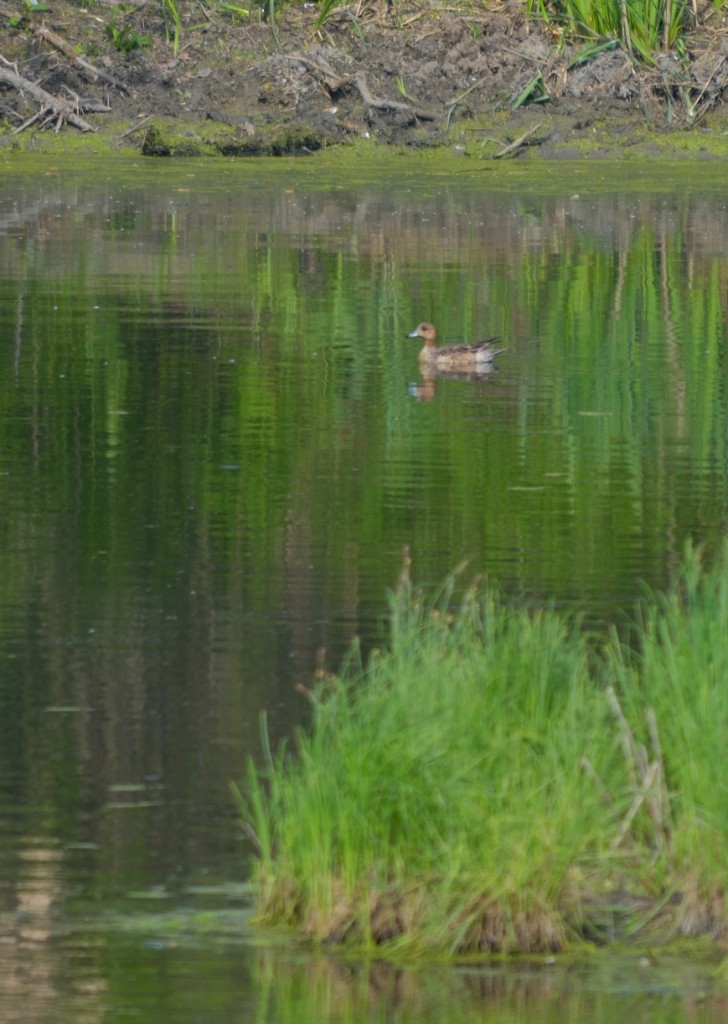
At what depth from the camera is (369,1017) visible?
214 inches

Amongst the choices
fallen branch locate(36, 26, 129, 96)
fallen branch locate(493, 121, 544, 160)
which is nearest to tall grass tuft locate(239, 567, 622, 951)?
fallen branch locate(493, 121, 544, 160)

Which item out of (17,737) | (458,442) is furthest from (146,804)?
(458,442)

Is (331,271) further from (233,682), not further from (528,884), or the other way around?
(528,884)

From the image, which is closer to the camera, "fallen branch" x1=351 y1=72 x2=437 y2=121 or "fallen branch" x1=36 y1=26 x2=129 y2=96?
"fallen branch" x1=351 y1=72 x2=437 y2=121

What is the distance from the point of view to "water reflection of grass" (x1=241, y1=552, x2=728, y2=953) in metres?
→ 5.77

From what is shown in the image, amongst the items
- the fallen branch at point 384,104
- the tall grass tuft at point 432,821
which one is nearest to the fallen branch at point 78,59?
the fallen branch at point 384,104

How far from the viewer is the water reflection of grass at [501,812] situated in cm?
577

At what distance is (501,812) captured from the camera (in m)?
5.82

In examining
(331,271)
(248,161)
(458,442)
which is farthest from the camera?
(248,161)

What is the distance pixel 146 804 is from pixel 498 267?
14.6m

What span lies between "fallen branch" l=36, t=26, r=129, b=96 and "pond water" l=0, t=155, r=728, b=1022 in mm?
7906

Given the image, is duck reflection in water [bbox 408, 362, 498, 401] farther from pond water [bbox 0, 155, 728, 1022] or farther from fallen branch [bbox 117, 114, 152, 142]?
fallen branch [bbox 117, 114, 152, 142]

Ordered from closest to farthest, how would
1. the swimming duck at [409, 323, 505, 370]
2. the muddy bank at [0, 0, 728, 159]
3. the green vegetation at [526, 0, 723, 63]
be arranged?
1. the swimming duck at [409, 323, 505, 370]
2. the muddy bank at [0, 0, 728, 159]
3. the green vegetation at [526, 0, 723, 63]

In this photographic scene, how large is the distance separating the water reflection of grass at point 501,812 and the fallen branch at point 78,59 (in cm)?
2634
